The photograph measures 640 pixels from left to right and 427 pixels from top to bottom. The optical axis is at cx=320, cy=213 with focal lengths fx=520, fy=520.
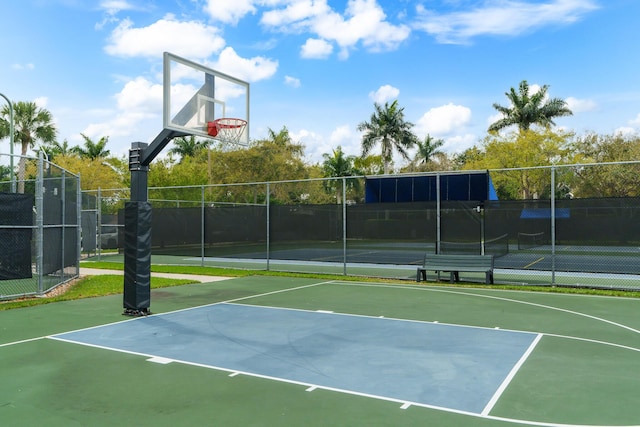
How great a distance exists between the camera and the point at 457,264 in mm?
14055

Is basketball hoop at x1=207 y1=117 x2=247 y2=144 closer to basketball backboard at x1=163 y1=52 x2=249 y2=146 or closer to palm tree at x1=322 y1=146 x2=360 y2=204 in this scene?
basketball backboard at x1=163 y1=52 x2=249 y2=146

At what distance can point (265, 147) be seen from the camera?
42219 millimetres

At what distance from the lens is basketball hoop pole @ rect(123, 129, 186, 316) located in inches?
377

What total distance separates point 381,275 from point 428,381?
1075 centimetres

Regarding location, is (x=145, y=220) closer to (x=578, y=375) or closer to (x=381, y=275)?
(x=578, y=375)

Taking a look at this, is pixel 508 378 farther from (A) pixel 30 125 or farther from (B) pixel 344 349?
(A) pixel 30 125

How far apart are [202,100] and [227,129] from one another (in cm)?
95

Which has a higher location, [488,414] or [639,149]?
[639,149]

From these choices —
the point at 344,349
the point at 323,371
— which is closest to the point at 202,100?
the point at 344,349

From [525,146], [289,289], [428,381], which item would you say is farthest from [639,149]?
[428,381]

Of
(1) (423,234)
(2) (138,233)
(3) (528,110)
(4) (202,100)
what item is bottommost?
(1) (423,234)

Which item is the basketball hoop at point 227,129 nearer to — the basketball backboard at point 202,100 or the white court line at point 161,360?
the basketball backboard at point 202,100

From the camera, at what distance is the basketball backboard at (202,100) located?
386 inches

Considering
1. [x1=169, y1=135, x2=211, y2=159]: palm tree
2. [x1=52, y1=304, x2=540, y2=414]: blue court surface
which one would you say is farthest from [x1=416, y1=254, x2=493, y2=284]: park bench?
[x1=169, y1=135, x2=211, y2=159]: palm tree
